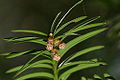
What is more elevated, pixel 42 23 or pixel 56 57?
pixel 42 23

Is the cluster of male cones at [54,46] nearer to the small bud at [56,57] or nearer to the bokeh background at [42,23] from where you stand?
the small bud at [56,57]

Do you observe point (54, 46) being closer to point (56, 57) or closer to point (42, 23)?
point (56, 57)

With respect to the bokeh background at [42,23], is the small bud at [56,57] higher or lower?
lower

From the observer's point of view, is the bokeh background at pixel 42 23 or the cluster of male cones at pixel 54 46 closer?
the cluster of male cones at pixel 54 46

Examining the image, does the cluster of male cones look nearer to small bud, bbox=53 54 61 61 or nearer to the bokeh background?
small bud, bbox=53 54 61 61

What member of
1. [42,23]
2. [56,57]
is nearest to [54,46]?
[56,57]

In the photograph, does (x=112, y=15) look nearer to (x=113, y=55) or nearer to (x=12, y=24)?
(x=113, y=55)

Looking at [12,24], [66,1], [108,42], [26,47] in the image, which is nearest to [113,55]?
[108,42]

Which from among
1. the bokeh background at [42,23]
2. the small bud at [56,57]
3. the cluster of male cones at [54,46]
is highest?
the bokeh background at [42,23]

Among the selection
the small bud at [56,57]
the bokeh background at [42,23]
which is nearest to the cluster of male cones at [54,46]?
the small bud at [56,57]
